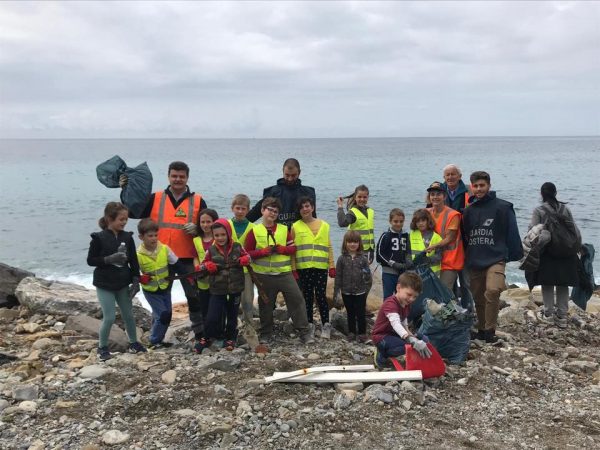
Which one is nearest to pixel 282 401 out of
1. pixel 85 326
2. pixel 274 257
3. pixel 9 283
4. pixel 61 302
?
pixel 274 257

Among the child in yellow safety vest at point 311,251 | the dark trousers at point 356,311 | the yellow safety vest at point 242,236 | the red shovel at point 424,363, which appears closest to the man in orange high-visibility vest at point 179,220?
the yellow safety vest at point 242,236

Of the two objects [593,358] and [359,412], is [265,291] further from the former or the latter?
[593,358]

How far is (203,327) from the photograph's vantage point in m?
6.98

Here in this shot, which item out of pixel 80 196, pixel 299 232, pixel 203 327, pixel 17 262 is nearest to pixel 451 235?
pixel 299 232

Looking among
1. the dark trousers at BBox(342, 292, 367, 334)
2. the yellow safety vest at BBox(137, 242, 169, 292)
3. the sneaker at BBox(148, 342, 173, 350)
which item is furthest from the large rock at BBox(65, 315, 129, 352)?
the dark trousers at BBox(342, 292, 367, 334)

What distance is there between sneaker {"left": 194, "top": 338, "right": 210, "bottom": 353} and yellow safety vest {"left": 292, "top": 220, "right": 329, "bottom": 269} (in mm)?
1595

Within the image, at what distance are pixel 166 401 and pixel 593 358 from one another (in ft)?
17.6

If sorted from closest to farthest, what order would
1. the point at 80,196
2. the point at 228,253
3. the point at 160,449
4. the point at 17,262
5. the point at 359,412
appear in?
the point at 160,449, the point at 359,412, the point at 228,253, the point at 17,262, the point at 80,196

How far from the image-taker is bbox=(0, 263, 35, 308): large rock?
989cm

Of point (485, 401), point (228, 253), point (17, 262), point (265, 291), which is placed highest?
point (228, 253)

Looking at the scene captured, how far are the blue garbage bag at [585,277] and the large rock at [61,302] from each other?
7.06 meters

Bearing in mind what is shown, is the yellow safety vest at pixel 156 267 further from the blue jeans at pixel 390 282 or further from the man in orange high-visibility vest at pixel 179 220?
the blue jeans at pixel 390 282

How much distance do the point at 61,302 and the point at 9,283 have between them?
5.90 feet

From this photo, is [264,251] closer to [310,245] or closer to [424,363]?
[310,245]
